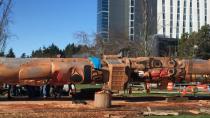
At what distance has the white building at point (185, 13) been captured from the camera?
175m

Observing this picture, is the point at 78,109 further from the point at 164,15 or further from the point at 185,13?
the point at 185,13

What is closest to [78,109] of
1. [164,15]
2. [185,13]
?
[164,15]

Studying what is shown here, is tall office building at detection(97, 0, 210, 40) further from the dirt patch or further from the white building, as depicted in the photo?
the dirt patch

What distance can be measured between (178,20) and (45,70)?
147 metres

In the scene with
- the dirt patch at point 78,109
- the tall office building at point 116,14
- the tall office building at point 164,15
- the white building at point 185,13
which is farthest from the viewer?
the white building at point 185,13

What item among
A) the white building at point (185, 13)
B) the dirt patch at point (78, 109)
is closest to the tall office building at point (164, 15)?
the white building at point (185, 13)

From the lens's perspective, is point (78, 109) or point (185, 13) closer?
point (78, 109)

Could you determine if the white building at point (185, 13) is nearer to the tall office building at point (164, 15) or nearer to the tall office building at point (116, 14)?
the tall office building at point (164, 15)

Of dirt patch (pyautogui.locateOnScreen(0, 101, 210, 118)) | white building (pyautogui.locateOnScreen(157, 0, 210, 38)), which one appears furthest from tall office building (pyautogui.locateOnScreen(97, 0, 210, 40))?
dirt patch (pyautogui.locateOnScreen(0, 101, 210, 118))

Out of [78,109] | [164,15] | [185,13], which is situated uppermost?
[185,13]

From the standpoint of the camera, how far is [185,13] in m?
180

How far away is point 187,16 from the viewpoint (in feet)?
589

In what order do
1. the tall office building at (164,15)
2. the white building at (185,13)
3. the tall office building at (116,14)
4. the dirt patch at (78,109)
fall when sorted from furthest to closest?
the white building at (185,13) → the tall office building at (164,15) → the tall office building at (116,14) → the dirt patch at (78,109)

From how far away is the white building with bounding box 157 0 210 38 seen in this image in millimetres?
175125
